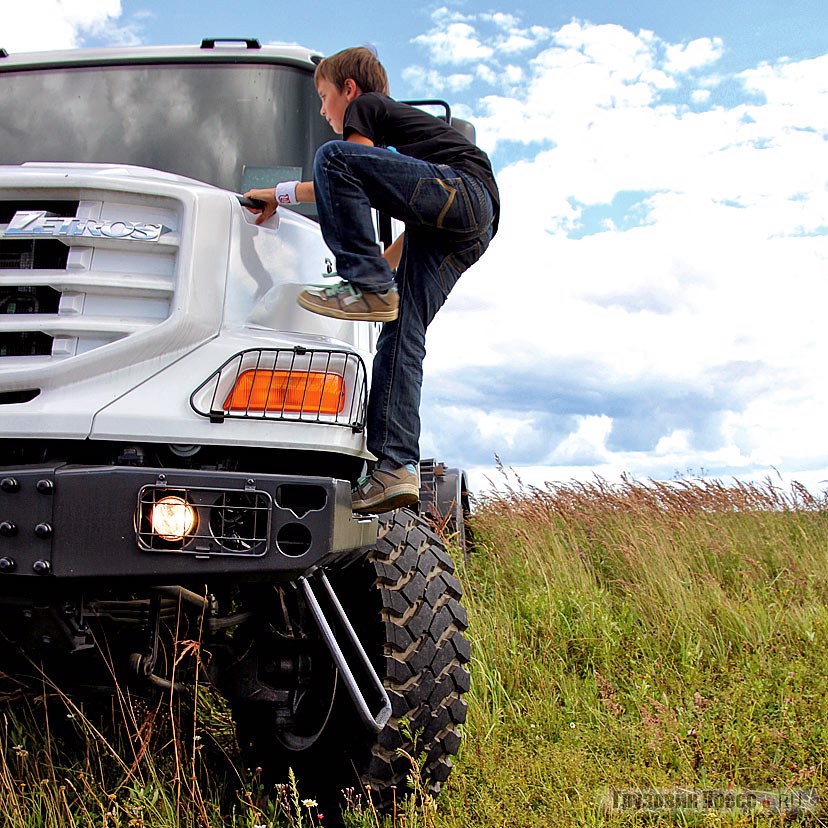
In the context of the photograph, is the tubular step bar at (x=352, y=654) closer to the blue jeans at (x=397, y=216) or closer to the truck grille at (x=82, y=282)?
the blue jeans at (x=397, y=216)

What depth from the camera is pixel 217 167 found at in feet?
13.3

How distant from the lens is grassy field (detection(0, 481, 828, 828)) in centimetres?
339

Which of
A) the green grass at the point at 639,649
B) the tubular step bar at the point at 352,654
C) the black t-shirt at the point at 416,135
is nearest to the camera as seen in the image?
the tubular step bar at the point at 352,654

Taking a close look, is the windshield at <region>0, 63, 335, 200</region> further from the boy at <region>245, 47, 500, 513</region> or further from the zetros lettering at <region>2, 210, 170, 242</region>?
the zetros lettering at <region>2, 210, 170, 242</region>

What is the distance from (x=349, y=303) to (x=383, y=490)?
1.94 ft

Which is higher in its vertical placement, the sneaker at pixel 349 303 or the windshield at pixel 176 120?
the windshield at pixel 176 120

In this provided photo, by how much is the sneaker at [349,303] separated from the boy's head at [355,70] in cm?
83

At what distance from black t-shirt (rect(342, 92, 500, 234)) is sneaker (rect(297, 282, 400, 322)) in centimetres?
57

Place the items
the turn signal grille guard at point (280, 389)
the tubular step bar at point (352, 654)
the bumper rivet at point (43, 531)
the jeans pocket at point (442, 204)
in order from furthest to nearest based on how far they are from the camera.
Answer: the jeans pocket at point (442, 204), the tubular step bar at point (352, 654), the turn signal grille guard at point (280, 389), the bumper rivet at point (43, 531)

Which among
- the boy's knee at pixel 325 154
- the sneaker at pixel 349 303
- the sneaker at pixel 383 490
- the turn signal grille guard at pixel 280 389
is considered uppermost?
the boy's knee at pixel 325 154

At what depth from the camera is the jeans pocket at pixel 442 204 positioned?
3.19 meters

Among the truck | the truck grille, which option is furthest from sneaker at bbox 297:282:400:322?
the truck grille

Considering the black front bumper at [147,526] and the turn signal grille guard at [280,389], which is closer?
the black front bumper at [147,526]

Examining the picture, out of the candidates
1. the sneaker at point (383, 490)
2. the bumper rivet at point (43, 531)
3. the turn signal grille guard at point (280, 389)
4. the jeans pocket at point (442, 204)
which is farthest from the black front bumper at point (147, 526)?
the jeans pocket at point (442, 204)
